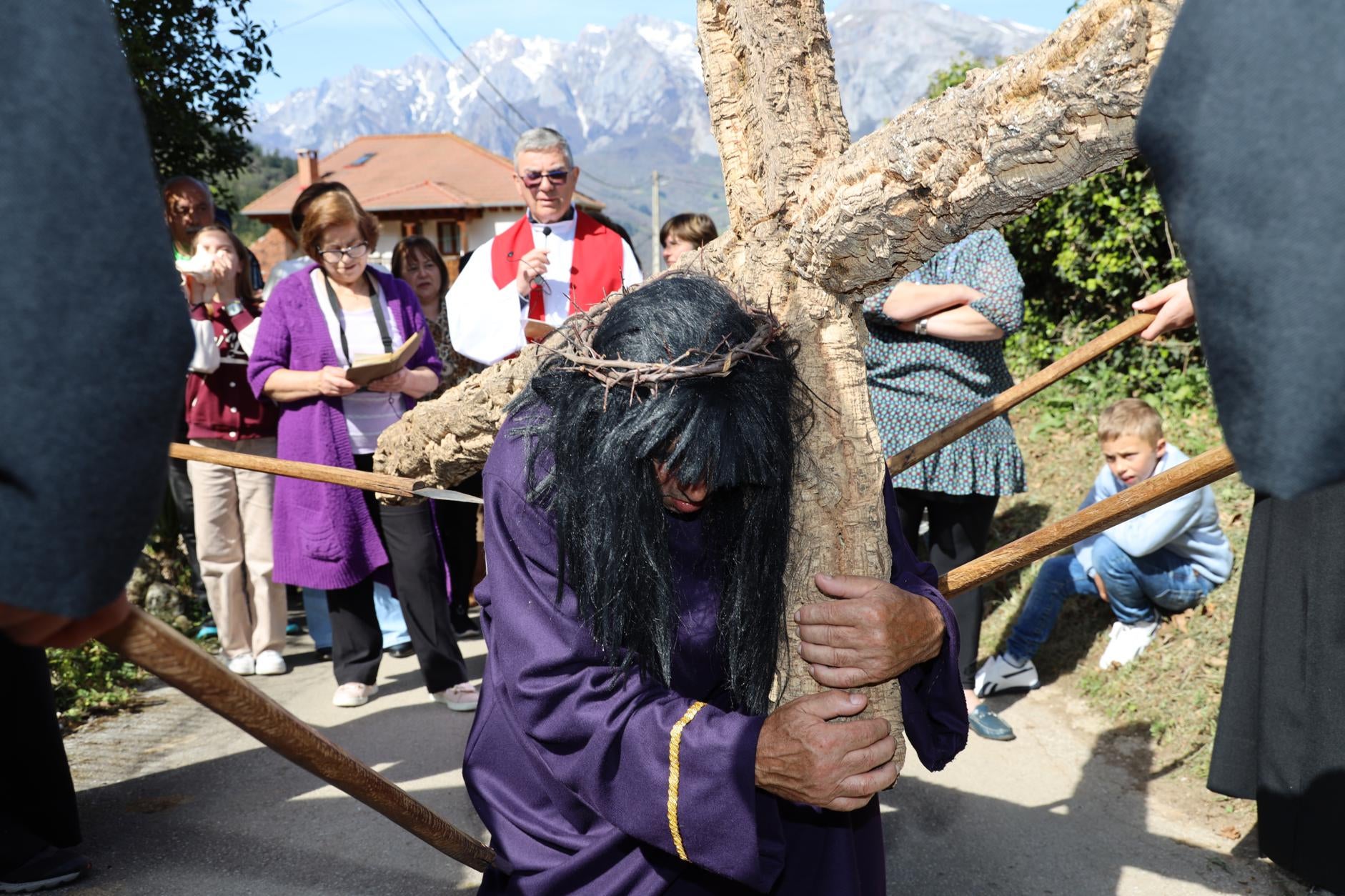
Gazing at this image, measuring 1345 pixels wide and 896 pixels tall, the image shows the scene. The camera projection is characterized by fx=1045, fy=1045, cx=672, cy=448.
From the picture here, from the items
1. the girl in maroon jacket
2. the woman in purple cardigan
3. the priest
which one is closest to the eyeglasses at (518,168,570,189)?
the priest

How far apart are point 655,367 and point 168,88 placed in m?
8.42

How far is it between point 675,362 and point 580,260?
2.79 meters

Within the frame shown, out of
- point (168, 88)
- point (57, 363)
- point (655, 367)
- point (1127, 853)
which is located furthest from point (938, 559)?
point (168, 88)

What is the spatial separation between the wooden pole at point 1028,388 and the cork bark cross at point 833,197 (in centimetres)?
77

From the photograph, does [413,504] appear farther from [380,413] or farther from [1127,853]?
[1127,853]

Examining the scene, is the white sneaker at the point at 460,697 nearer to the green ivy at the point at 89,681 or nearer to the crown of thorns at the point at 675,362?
the green ivy at the point at 89,681

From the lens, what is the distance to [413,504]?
4059 millimetres

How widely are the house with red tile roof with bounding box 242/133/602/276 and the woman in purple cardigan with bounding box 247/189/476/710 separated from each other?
3123 cm

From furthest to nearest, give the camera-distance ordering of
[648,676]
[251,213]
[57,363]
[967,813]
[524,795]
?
[251,213]
[967,813]
[524,795]
[648,676]
[57,363]

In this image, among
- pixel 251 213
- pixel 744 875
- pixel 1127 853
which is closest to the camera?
pixel 744 875

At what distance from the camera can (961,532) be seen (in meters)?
4.00

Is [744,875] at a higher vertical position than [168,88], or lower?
lower

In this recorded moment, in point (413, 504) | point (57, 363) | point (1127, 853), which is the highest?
point (57, 363)

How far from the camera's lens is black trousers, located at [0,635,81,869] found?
2.94 metres
